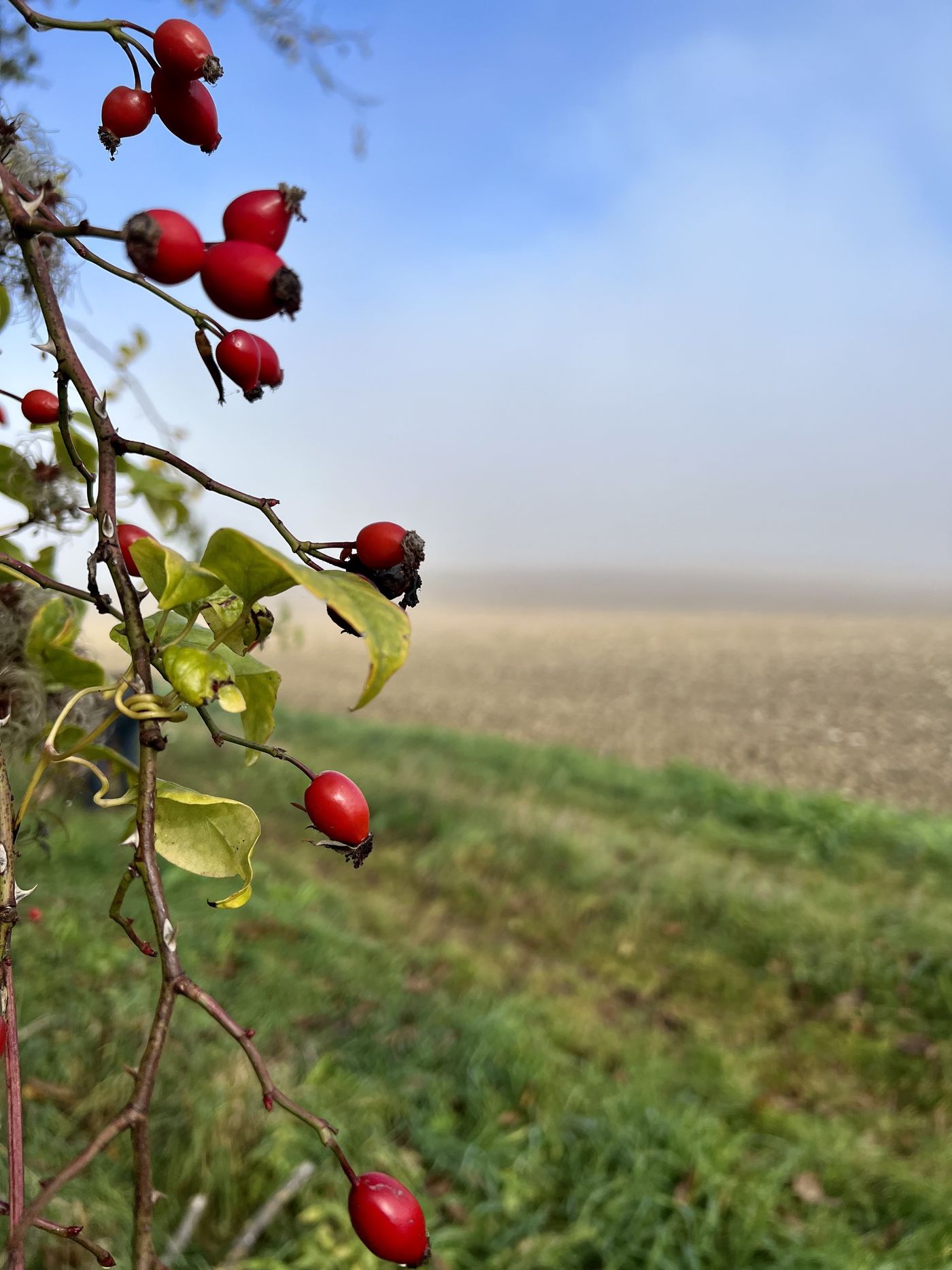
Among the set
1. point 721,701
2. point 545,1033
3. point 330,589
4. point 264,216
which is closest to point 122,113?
point 264,216

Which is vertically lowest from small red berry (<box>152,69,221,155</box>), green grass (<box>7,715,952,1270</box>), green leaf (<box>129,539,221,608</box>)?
green grass (<box>7,715,952,1270</box>)

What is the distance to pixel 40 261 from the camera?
0.55m

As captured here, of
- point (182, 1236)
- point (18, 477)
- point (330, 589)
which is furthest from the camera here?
point (182, 1236)

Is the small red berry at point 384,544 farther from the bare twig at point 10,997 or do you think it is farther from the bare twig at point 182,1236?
the bare twig at point 182,1236

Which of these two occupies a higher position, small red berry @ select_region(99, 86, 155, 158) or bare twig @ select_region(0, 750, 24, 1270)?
small red berry @ select_region(99, 86, 155, 158)

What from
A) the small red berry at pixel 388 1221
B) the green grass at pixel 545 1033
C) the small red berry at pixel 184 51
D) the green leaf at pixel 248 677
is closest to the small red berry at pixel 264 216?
the small red berry at pixel 184 51

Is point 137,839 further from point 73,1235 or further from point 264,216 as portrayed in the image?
point 264,216

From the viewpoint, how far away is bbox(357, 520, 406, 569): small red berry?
56cm

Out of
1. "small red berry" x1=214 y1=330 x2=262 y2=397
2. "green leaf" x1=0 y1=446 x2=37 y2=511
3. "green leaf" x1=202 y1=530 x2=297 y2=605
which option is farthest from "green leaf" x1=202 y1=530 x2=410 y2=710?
"green leaf" x1=0 y1=446 x2=37 y2=511

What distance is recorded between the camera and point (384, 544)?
557 mm

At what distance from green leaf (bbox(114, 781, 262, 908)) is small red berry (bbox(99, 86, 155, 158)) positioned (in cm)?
47

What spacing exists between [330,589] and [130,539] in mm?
306

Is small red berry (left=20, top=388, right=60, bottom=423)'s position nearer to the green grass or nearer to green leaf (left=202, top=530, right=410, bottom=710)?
green leaf (left=202, top=530, right=410, bottom=710)

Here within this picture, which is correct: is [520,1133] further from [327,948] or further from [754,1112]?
[327,948]
